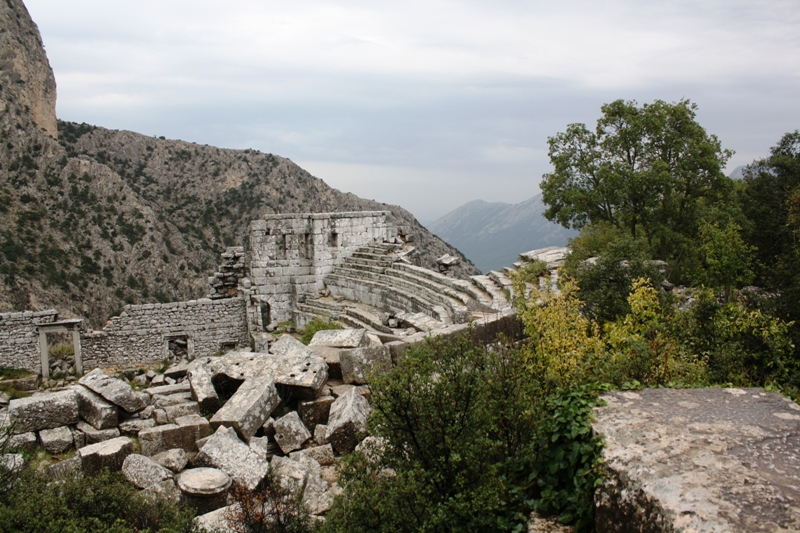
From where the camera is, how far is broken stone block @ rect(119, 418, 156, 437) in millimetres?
7504

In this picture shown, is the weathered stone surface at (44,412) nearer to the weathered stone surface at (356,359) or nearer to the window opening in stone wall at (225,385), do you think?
the window opening in stone wall at (225,385)

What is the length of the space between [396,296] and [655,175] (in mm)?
8253

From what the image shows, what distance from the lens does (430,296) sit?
50.8ft

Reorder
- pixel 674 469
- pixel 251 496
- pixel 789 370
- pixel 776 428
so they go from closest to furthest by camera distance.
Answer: pixel 674 469, pixel 776 428, pixel 251 496, pixel 789 370

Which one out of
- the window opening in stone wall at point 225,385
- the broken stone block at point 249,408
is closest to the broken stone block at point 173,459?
the broken stone block at point 249,408

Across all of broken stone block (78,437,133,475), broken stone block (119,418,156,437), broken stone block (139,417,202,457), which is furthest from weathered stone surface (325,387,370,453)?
broken stone block (119,418,156,437)

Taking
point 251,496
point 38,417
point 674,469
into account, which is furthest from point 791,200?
point 38,417

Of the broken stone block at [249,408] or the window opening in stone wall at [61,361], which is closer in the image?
the broken stone block at [249,408]

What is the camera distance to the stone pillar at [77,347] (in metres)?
16.8

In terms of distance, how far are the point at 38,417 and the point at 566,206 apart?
53.8 feet

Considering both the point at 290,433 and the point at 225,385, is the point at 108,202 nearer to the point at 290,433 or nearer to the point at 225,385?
the point at 225,385

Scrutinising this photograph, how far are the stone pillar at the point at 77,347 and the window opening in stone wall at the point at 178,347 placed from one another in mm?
2457

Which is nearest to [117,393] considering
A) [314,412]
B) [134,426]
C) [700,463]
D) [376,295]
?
[134,426]

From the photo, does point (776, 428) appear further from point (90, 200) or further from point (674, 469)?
point (90, 200)
